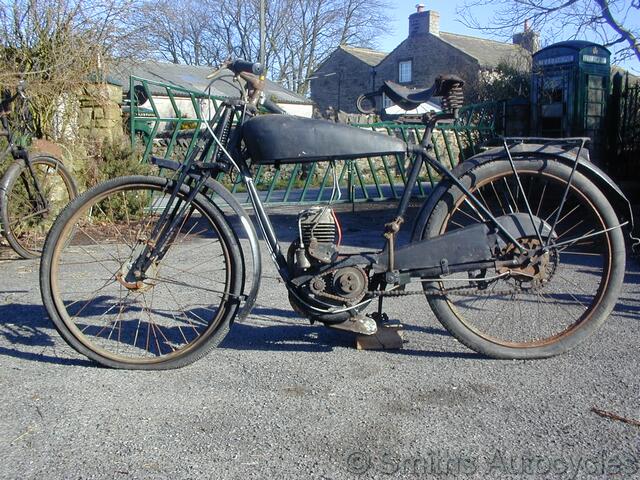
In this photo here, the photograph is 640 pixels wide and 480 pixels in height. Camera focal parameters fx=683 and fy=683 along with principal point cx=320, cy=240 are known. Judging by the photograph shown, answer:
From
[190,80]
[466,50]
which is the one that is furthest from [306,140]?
[466,50]

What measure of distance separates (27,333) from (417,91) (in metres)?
Result: 2.74

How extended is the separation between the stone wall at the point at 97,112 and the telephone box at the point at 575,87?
273 inches

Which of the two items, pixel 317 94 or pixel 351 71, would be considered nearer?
pixel 351 71

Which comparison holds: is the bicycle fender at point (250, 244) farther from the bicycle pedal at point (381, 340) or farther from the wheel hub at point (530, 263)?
the wheel hub at point (530, 263)

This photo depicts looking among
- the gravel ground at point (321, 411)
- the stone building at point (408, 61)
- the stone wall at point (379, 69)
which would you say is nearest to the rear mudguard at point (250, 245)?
the gravel ground at point (321, 411)

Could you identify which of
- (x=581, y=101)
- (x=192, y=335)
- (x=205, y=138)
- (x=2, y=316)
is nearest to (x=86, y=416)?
(x=192, y=335)

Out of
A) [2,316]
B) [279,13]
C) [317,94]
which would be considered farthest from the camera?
[317,94]

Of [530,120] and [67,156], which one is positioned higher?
[530,120]

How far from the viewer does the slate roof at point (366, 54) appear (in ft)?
152

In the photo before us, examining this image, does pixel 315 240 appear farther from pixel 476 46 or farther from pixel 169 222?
pixel 476 46

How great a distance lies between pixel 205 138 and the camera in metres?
3.62

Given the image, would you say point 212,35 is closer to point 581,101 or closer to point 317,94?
point 317,94

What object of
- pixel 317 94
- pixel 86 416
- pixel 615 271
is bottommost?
pixel 86 416

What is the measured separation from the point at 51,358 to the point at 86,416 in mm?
852
